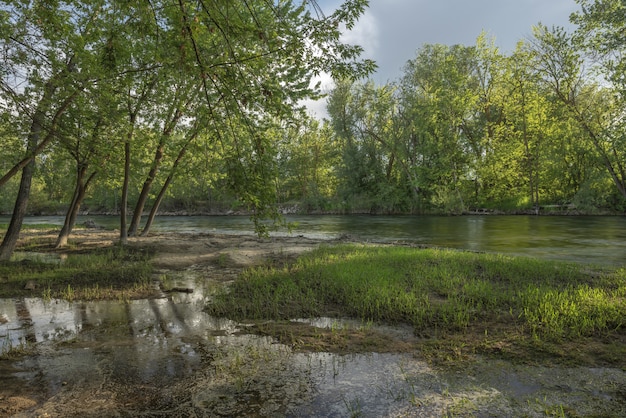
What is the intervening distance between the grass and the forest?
234 centimetres

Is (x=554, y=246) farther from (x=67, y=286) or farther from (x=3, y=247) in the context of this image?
(x=3, y=247)

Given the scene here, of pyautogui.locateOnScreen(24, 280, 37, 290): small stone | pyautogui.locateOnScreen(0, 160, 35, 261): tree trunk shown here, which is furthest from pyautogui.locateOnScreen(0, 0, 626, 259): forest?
pyautogui.locateOnScreen(24, 280, 37, 290): small stone

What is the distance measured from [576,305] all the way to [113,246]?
16904 millimetres

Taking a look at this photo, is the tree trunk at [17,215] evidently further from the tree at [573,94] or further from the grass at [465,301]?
A: the tree at [573,94]

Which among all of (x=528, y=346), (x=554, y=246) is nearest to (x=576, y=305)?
(x=528, y=346)

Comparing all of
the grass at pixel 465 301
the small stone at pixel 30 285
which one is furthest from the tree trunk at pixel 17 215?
the grass at pixel 465 301

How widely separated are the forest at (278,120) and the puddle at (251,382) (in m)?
2.07

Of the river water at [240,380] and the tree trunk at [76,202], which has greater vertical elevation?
the tree trunk at [76,202]

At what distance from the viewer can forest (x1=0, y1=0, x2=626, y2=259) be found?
5199 mm

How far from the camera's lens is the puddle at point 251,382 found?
14.0 feet

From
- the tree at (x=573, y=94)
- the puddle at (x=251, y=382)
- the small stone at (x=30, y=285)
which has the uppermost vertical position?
the tree at (x=573, y=94)

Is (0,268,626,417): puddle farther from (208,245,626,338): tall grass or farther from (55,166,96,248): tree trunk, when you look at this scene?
(55,166,96,248): tree trunk

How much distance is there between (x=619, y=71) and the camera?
23.7 m

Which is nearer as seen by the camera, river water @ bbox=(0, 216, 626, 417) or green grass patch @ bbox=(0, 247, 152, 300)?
river water @ bbox=(0, 216, 626, 417)
